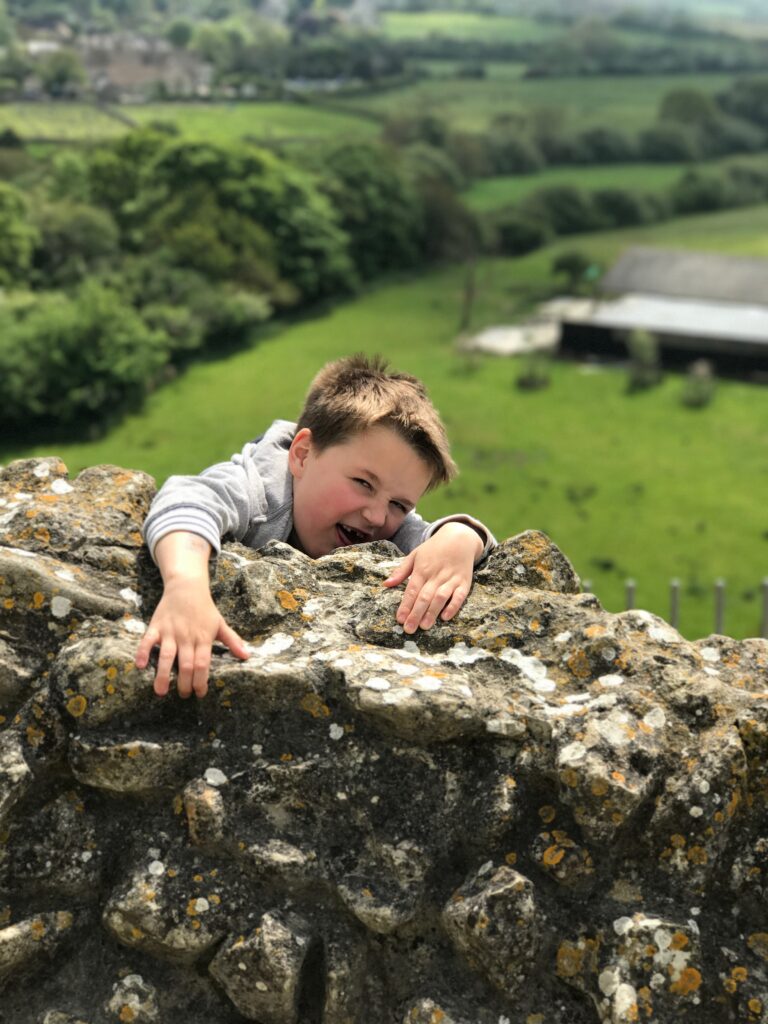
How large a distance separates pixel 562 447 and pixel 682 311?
721 inches

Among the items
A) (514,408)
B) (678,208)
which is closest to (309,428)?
(514,408)

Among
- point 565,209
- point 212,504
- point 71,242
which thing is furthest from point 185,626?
point 565,209

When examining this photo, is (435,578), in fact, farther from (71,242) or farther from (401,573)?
(71,242)

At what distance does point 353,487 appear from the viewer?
5.11 metres

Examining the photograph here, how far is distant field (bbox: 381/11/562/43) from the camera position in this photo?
433ft

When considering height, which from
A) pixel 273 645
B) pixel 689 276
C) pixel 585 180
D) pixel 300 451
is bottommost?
pixel 585 180

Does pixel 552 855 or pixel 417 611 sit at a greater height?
pixel 417 611

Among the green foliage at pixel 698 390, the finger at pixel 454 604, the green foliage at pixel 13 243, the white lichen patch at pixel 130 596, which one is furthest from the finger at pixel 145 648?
the green foliage at pixel 13 243

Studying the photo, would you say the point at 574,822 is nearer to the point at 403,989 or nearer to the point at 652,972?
the point at 652,972

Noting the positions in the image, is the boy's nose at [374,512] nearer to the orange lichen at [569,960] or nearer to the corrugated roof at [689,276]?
the orange lichen at [569,960]

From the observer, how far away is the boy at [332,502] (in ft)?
14.6

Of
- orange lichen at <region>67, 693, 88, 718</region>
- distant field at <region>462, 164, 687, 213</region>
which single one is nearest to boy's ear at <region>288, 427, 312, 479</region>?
orange lichen at <region>67, 693, 88, 718</region>

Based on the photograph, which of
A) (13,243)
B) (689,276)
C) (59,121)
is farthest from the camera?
(59,121)

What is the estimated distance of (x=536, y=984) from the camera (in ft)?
13.1
